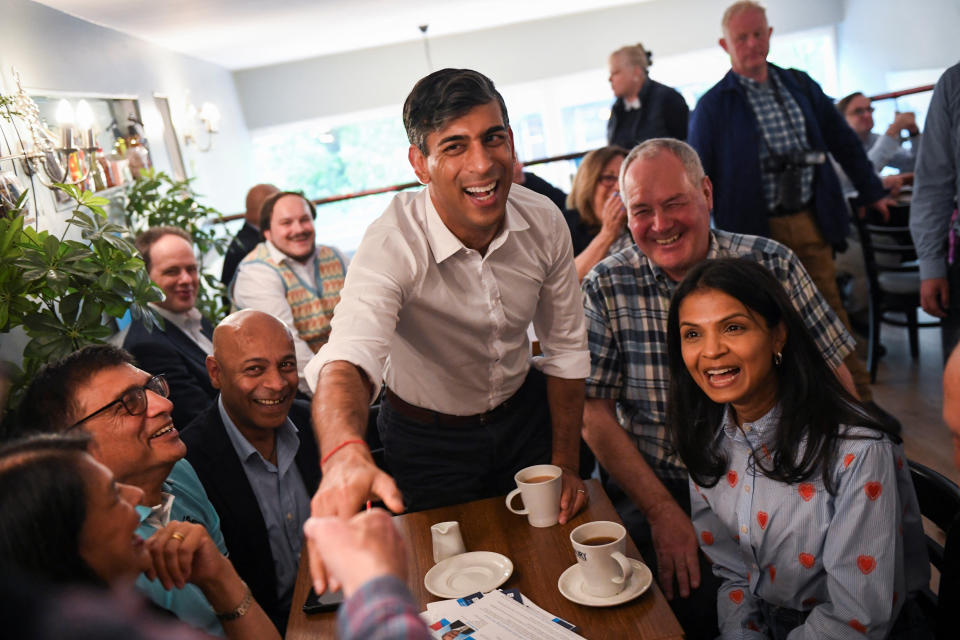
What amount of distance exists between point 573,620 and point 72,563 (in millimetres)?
719

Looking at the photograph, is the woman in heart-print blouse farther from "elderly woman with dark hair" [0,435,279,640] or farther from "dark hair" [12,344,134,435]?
"dark hair" [12,344,134,435]

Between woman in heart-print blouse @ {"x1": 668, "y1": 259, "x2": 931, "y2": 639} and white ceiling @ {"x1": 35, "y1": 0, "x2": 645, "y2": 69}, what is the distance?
4.45m

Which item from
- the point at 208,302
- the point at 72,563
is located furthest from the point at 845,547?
the point at 208,302

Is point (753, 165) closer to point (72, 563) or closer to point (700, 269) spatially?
point (700, 269)

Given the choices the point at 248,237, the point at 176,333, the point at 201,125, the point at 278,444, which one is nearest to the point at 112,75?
the point at 248,237

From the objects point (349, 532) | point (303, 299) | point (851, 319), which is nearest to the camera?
point (349, 532)

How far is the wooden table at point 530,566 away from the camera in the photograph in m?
1.17

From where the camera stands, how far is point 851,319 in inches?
184

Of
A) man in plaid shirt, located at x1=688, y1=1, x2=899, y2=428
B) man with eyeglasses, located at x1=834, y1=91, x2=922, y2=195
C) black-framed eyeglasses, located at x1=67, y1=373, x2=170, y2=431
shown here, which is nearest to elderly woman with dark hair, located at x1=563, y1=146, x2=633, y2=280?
man in plaid shirt, located at x1=688, y1=1, x2=899, y2=428

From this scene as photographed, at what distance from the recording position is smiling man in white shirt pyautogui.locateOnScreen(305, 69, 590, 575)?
157cm

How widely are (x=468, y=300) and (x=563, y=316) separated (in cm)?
27

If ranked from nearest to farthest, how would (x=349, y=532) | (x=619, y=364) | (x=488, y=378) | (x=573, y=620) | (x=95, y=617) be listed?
(x=95, y=617) → (x=349, y=532) → (x=573, y=620) → (x=488, y=378) → (x=619, y=364)

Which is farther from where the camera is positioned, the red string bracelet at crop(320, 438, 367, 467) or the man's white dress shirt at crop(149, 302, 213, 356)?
the man's white dress shirt at crop(149, 302, 213, 356)

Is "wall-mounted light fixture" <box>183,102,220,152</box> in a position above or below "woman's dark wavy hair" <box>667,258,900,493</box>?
above
